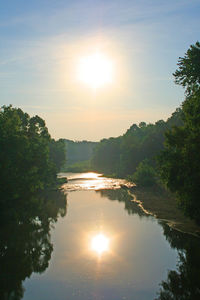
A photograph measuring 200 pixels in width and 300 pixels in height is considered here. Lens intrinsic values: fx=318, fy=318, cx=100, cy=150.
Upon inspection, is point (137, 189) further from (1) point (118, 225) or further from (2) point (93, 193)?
(1) point (118, 225)

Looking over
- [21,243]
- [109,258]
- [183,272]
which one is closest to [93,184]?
[21,243]

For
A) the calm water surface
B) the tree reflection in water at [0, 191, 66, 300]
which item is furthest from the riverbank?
the tree reflection in water at [0, 191, 66, 300]

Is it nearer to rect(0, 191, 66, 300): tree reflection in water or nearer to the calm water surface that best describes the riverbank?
the calm water surface

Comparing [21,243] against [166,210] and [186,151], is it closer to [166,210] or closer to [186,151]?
[186,151]

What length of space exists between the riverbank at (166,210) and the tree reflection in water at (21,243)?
1528cm

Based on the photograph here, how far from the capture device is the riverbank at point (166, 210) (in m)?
40.1

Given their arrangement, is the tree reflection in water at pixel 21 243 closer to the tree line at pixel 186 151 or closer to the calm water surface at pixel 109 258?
the calm water surface at pixel 109 258

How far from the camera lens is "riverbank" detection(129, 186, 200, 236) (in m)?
40.1

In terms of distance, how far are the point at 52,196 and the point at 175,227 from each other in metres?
37.9

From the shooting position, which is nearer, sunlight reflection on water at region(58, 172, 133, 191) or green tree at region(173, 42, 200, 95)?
green tree at region(173, 42, 200, 95)

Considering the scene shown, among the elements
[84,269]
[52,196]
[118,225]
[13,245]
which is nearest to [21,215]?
[13,245]

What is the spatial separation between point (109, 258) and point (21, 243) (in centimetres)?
1044

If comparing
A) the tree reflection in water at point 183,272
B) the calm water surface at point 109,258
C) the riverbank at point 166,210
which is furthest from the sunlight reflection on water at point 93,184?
the tree reflection in water at point 183,272

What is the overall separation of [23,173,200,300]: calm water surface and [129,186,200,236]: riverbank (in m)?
1.68
